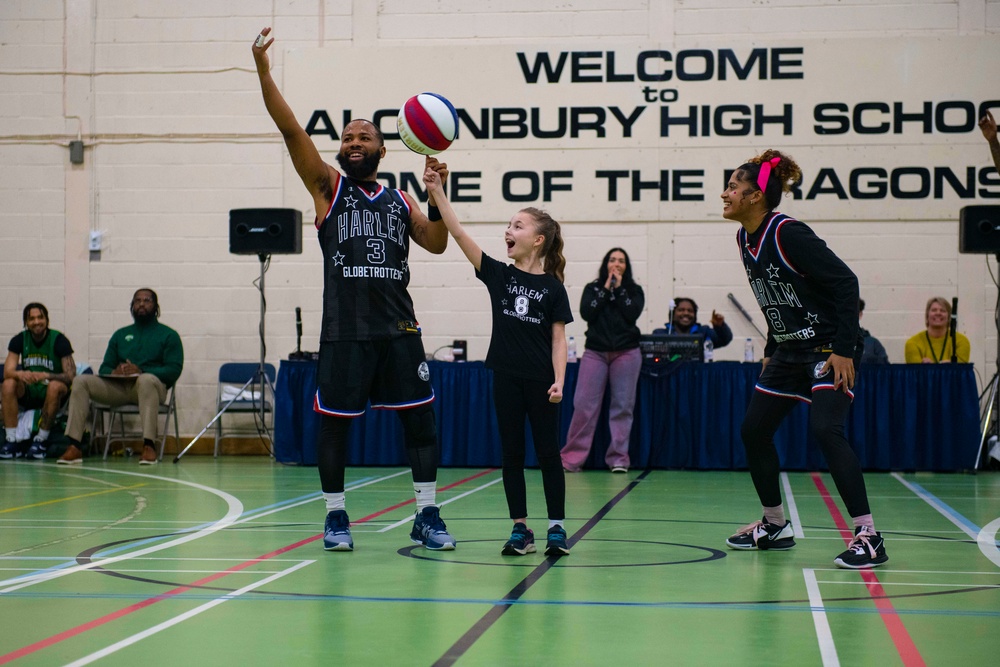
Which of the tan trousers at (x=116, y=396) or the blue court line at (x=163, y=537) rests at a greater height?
the tan trousers at (x=116, y=396)

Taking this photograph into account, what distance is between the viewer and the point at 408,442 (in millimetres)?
5039

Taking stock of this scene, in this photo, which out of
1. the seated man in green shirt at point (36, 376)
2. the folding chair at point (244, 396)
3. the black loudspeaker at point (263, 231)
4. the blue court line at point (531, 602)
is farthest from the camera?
the folding chair at point (244, 396)

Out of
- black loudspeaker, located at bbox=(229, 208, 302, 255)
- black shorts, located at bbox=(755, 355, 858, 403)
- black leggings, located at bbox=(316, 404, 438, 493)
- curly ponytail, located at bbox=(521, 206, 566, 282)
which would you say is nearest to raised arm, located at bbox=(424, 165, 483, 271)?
curly ponytail, located at bbox=(521, 206, 566, 282)

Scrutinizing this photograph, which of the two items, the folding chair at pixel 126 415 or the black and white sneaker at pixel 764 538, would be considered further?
the folding chair at pixel 126 415

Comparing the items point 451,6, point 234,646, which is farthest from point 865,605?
point 451,6

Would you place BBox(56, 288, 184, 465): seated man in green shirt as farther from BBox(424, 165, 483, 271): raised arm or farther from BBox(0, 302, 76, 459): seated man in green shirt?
BBox(424, 165, 483, 271): raised arm

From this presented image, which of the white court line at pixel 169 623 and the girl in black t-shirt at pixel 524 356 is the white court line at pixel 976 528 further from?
the white court line at pixel 169 623

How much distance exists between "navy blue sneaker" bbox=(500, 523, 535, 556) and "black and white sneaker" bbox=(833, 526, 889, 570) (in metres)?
1.24

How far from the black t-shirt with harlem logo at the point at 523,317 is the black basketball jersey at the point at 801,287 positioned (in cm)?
85

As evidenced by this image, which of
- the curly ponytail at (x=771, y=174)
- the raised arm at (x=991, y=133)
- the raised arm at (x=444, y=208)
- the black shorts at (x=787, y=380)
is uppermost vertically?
the raised arm at (x=991, y=133)

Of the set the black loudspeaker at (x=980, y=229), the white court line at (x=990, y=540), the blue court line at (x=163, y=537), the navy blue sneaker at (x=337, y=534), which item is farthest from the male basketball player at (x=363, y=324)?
the black loudspeaker at (x=980, y=229)

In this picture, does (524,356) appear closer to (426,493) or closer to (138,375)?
(426,493)

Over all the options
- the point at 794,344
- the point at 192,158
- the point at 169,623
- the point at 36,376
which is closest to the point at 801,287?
the point at 794,344

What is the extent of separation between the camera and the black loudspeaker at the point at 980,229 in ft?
31.6
